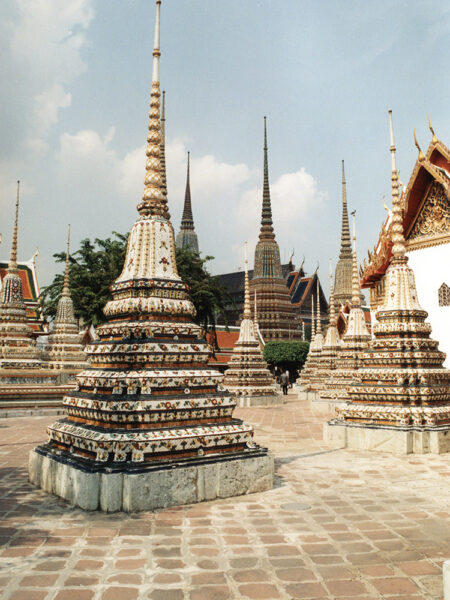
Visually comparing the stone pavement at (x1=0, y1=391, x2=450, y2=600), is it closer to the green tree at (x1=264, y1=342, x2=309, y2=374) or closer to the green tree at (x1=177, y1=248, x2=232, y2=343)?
the green tree at (x1=177, y1=248, x2=232, y2=343)

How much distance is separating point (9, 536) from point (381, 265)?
19352 mm

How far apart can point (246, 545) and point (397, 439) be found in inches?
221

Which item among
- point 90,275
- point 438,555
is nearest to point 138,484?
point 438,555

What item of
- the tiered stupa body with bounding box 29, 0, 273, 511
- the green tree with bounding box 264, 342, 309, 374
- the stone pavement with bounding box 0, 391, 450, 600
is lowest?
the stone pavement with bounding box 0, 391, 450, 600

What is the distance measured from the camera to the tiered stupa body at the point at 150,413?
5.66 metres

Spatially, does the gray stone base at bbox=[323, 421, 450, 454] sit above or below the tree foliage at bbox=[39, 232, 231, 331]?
below

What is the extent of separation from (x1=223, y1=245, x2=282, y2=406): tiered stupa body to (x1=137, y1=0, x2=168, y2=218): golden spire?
14451 millimetres

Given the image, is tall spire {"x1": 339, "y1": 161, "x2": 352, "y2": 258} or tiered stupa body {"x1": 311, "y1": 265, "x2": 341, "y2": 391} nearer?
tiered stupa body {"x1": 311, "y1": 265, "x2": 341, "y2": 391}

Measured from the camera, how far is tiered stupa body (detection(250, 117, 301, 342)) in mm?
48656

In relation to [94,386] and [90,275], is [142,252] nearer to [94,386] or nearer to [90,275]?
[94,386]

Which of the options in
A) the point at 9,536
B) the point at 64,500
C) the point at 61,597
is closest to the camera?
the point at 61,597

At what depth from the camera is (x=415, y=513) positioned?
551 cm

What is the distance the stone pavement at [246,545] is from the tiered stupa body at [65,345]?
13.6m

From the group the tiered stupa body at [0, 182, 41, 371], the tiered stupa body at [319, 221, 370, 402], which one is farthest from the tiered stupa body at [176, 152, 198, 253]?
the tiered stupa body at [319, 221, 370, 402]
